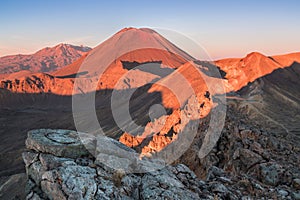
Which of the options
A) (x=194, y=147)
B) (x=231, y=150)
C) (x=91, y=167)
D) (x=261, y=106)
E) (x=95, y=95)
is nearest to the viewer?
(x=91, y=167)

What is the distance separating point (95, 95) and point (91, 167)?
151172 mm

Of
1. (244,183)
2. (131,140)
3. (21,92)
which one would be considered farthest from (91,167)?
(21,92)

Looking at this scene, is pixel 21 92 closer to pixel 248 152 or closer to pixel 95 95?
pixel 95 95

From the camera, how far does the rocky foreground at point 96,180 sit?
7.51 meters

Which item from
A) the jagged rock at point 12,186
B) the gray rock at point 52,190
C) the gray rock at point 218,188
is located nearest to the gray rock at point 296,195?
the gray rock at point 218,188

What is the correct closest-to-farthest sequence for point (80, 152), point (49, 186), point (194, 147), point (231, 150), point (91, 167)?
point (49, 186), point (91, 167), point (80, 152), point (231, 150), point (194, 147)

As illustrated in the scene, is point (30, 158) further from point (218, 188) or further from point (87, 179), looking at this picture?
point (218, 188)

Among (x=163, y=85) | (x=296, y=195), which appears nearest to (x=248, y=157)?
(x=296, y=195)

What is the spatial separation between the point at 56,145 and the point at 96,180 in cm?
204

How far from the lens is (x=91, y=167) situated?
818 centimetres

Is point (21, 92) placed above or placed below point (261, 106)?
below

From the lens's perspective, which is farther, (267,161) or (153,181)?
(267,161)

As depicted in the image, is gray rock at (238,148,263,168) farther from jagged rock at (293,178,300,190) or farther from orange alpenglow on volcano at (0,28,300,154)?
orange alpenglow on volcano at (0,28,300,154)

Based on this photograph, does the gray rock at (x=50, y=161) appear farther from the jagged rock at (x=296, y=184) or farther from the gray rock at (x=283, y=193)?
the jagged rock at (x=296, y=184)
